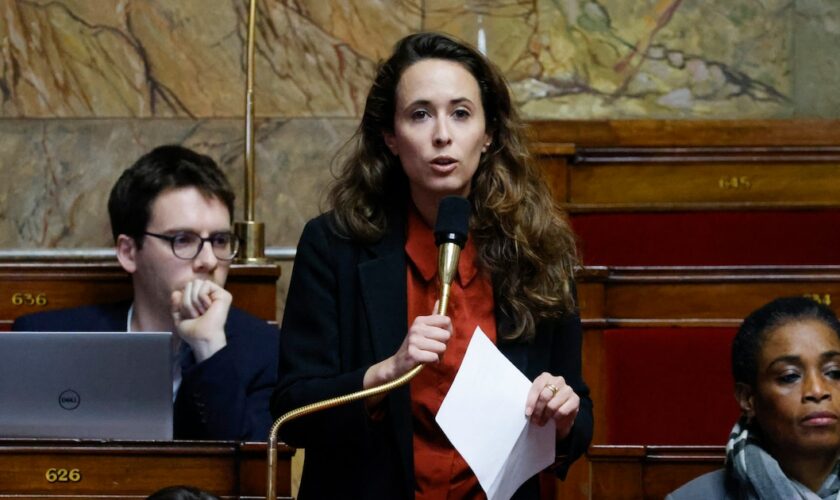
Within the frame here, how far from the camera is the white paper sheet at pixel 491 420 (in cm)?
185

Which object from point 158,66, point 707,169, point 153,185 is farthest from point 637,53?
point 153,185

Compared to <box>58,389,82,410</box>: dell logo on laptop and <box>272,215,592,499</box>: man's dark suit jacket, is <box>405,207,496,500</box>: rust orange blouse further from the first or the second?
<box>58,389,82,410</box>: dell logo on laptop

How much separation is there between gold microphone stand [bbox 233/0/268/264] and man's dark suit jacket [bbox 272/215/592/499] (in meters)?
1.21

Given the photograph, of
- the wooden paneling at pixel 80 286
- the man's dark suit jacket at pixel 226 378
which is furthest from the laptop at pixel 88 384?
the wooden paneling at pixel 80 286

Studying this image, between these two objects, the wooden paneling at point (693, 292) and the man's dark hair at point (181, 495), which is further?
the wooden paneling at point (693, 292)

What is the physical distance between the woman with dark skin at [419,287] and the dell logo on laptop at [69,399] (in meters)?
0.46

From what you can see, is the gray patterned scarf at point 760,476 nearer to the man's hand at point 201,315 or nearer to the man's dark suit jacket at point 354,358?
the man's dark suit jacket at point 354,358

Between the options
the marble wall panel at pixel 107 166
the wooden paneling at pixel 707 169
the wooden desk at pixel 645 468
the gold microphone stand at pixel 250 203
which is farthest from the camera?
the marble wall panel at pixel 107 166

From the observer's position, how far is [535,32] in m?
3.94

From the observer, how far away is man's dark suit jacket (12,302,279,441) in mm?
2596

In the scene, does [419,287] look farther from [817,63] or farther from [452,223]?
Result: [817,63]

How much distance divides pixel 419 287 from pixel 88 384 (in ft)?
1.93

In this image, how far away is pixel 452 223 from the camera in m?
1.80

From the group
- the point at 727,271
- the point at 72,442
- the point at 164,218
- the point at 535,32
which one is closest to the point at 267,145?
the point at 535,32
